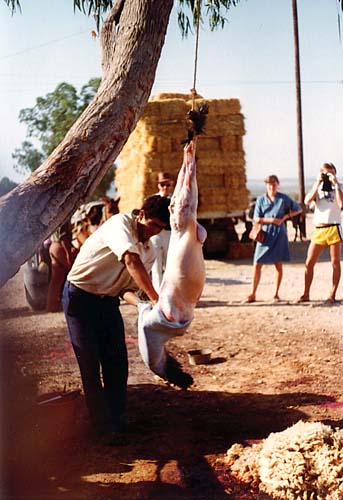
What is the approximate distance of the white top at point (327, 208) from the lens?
747 cm

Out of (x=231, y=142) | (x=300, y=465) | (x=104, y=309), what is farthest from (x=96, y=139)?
(x=231, y=142)

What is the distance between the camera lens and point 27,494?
3.50m

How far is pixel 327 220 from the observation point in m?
7.52

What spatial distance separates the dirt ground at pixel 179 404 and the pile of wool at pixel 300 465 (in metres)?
0.09

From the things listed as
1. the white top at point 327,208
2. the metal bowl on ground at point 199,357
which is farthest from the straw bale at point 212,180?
the metal bowl on ground at point 199,357

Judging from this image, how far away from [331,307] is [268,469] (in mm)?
4109

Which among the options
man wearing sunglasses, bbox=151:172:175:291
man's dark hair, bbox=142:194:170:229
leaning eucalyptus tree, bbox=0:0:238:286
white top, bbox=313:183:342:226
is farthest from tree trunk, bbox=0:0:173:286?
white top, bbox=313:183:342:226

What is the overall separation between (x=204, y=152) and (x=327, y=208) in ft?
12.8

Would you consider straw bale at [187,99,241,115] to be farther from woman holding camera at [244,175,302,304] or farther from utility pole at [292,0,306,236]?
woman holding camera at [244,175,302,304]

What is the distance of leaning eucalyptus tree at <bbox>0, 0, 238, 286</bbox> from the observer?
3.14 metres

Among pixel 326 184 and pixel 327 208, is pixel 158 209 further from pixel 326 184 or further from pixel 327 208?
pixel 327 208

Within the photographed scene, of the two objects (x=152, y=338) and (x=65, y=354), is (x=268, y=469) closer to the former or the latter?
(x=152, y=338)

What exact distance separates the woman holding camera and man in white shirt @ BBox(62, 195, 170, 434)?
3.75 meters

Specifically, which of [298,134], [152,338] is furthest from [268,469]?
[298,134]
